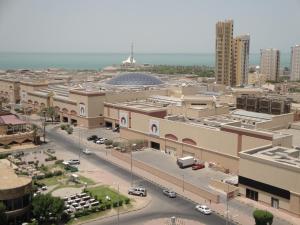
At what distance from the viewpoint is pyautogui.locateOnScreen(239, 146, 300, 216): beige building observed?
17016mm

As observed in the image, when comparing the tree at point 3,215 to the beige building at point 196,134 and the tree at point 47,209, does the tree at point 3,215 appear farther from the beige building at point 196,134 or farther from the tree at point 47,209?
the beige building at point 196,134

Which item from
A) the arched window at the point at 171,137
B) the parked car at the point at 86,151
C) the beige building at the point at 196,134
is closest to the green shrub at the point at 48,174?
the parked car at the point at 86,151

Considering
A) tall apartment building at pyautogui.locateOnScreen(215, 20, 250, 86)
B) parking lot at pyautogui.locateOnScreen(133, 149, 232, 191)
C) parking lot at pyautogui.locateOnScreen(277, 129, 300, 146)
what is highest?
tall apartment building at pyautogui.locateOnScreen(215, 20, 250, 86)

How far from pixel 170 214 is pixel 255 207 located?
13.0 ft

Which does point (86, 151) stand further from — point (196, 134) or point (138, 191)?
point (138, 191)

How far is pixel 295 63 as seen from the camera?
8388cm

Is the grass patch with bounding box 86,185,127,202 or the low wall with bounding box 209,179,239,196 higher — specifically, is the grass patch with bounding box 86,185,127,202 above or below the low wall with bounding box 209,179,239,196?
below

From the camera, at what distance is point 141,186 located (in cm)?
2041

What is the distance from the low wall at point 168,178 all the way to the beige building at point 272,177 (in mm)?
1870

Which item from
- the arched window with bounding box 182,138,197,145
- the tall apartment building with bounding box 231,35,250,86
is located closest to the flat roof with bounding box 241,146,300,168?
the arched window with bounding box 182,138,197,145

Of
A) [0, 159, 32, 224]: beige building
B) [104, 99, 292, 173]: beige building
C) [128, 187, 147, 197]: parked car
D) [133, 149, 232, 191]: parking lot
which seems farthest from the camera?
[104, 99, 292, 173]: beige building

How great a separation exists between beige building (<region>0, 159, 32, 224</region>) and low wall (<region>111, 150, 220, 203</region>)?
25.0ft

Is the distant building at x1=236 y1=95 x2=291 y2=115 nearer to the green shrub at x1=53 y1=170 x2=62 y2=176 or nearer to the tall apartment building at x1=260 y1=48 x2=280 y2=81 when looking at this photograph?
the green shrub at x1=53 y1=170 x2=62 y2=176

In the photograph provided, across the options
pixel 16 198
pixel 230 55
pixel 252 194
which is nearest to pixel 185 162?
pixel 252 194
